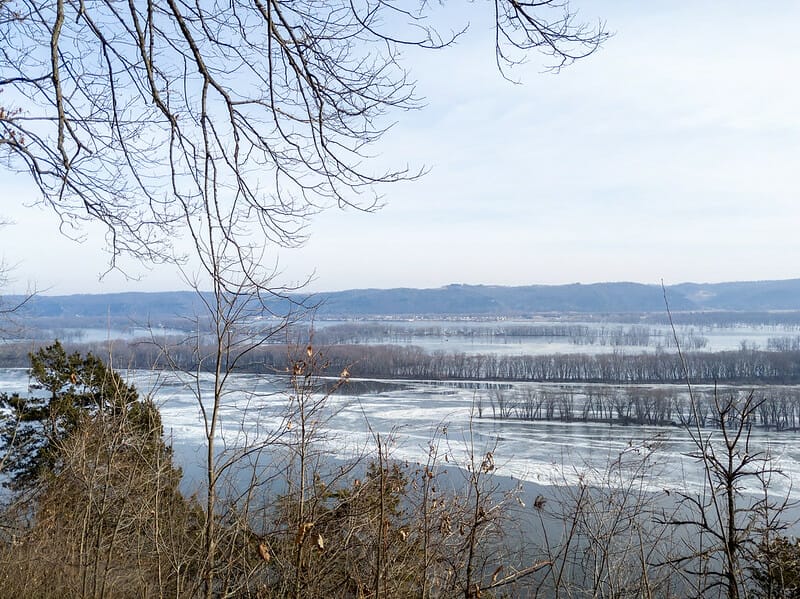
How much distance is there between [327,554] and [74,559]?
1.74 m

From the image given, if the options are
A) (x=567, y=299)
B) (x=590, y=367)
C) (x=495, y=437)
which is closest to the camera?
(x=495, y=437)

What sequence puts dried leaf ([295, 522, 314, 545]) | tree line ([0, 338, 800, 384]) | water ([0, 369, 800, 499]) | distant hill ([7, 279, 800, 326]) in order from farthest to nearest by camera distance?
distant hill ([7, 279, 800, 326])
tree line ([0, 338, 800, 384])
water ([0, 369, 800, 499])
dried leaf ([295, 522, 314, 545])

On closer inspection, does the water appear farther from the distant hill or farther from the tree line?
the distant hill

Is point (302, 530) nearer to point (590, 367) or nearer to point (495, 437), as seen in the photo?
point (495, 437)

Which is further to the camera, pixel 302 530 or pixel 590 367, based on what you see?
pixel 590 367

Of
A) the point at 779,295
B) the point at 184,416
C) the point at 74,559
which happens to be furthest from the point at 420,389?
the point at 779,295

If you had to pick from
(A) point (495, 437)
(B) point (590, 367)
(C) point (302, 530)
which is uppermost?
(C) point (302, 530)

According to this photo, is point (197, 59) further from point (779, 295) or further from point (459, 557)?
point (779, 295)

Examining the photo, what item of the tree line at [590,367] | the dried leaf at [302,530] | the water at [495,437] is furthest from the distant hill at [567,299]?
the dried leaf at [302,530]

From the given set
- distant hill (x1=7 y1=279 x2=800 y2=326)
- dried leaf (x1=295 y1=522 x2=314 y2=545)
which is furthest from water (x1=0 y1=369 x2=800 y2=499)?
distant hill (x1=7 y1=279 x2=800 y2=326)

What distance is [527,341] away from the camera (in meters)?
66.3

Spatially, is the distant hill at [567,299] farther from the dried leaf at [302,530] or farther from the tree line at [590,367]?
the dried leaf at [302,530]

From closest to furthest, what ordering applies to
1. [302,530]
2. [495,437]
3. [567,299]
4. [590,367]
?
1. [302,530]
2. [495,437]
3. [590,367]
4. [567,299]

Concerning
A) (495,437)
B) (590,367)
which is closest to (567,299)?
(590,367)
